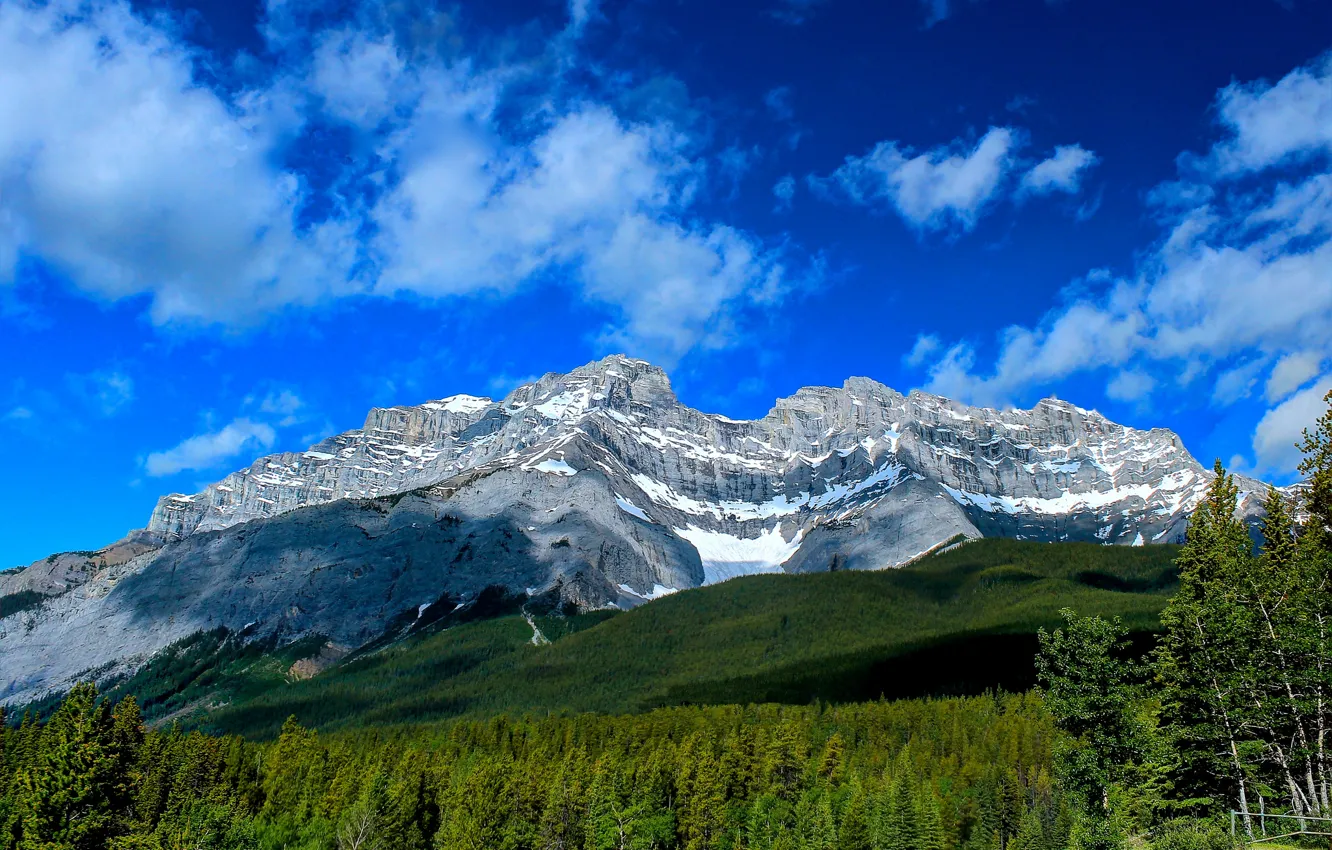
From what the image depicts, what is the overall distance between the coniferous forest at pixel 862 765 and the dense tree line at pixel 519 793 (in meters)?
0.27

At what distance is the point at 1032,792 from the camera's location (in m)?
99.9

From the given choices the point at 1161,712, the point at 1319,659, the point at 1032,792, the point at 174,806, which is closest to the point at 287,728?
the point at 174,806

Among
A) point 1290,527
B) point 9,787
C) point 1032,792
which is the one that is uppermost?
point 1290,527

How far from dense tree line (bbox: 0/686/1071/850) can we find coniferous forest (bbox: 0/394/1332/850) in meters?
0.27

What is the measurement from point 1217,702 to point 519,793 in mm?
64855

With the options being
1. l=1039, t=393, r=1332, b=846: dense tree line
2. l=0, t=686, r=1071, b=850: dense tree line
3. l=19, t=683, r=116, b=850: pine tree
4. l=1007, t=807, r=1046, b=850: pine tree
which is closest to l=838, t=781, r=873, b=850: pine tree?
l=0, t=686, r=1071, b=850: dense tree line

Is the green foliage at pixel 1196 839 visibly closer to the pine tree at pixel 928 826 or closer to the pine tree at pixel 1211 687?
the pine tree at pixel 1211 687

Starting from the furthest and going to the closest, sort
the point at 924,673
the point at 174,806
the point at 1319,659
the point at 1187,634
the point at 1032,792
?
1. the point at 924,673
2. the point at 1032,792
3. the point at 174,806
4. the point at 1187,634
5. the point at 1319,659

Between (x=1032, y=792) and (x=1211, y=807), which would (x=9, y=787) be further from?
(x=1032, y=792)

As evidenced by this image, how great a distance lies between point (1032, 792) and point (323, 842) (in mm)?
71881

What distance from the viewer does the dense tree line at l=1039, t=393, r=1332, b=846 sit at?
3894 cm

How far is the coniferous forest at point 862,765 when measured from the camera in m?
40.1

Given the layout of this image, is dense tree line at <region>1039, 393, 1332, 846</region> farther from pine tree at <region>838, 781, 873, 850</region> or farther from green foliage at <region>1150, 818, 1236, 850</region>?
pine tree at <region>838, 781, 873, 850</region>

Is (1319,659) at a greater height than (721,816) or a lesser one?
greater
